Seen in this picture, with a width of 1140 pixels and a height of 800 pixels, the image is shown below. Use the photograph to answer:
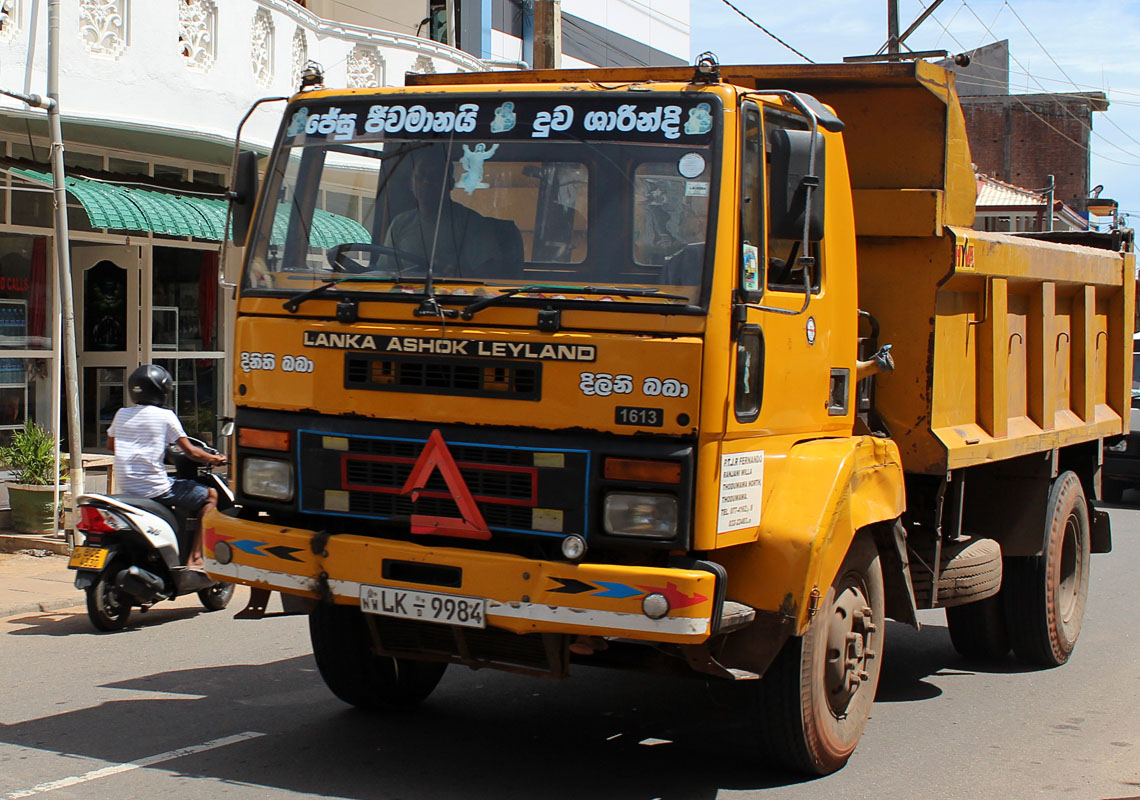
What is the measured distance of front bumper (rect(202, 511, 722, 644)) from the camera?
440 cm

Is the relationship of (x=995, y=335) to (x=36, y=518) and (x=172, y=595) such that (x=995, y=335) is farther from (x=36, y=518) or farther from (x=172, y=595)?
(x=36, y=518)

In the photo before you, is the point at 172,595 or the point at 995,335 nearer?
Result: the point at 995,335

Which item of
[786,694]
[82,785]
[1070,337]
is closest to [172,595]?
[82,785]

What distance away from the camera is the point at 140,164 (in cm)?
1287

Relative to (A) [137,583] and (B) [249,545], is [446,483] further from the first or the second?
(A) [137,583]

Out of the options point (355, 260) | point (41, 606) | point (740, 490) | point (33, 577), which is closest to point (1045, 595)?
point (740, 490)

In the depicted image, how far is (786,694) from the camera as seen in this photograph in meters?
5.05

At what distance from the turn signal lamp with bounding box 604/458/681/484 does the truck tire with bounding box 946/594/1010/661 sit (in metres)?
3.81

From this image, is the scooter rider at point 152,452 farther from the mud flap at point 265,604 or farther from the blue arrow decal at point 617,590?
the blue arrow decal at point 617,590

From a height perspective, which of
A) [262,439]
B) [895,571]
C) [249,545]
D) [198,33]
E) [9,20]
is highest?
[198,33]

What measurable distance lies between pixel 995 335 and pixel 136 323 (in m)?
9.32

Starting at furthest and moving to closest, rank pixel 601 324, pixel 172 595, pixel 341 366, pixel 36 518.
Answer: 1. pixel 36 518
2. pixel 172 595
3. pixel 341 366
4. pixel 601 324

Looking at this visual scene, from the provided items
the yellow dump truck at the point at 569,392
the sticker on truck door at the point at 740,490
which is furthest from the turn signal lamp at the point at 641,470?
the sticker on truck door at the point at 740,490

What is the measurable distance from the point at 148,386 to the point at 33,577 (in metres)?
2.34
